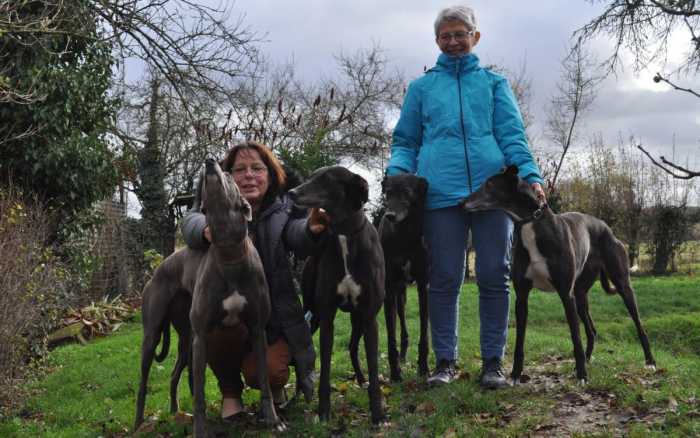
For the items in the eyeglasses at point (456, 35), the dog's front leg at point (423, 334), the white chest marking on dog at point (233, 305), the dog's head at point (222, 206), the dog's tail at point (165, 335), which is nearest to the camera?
the dog's head at point (222, 206)

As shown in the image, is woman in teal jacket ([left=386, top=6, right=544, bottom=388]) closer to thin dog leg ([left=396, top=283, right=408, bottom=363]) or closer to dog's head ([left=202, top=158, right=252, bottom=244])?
thin dog leg ([left=396, top=283, right=408, bottom=363])

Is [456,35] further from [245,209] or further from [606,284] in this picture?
[606,284]

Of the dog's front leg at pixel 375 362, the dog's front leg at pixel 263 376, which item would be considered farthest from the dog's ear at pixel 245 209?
the dog's front leg at pixel 375 362

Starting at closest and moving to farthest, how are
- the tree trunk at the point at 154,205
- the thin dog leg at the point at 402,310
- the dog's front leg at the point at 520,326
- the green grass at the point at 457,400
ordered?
the green grass at the point at 457,400, the dog's front leg at the point at 520,326, the thin dog leg at the point at 402,310, the tree trunk at the point at 154,205

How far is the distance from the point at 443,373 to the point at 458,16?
2.74 m

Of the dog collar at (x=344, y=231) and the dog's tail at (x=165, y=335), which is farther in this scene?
the dog's tail at (x=165, y=335)

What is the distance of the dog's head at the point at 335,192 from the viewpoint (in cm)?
380

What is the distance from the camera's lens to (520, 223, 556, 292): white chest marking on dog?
15.1 feet

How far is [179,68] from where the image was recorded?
12.6 meters

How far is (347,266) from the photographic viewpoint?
155 inches

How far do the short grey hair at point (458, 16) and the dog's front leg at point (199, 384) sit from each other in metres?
2.87

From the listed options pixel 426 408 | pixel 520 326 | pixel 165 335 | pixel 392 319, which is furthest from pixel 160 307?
pixel 520 326

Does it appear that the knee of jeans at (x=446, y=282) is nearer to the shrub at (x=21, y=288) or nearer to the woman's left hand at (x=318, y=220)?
the woman's left hand at (x=318, y=220)

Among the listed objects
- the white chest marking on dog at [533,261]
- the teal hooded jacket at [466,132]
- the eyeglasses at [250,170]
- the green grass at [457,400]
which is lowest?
the green grass at [457,400]
